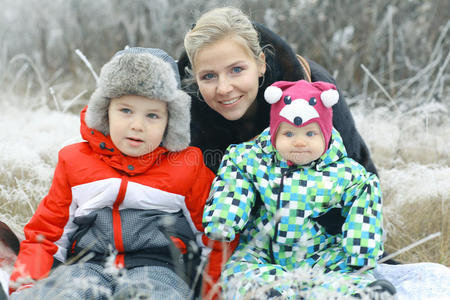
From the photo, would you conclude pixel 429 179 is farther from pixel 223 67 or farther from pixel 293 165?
pixel 223 67

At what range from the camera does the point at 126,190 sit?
223 centimetres

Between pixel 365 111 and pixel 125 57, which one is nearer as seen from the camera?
pixel 125 57

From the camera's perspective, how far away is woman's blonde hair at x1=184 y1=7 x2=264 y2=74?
2438 millimetres

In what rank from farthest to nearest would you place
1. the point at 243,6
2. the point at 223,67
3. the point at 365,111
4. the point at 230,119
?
the point at 243,6 → the point at 365,111 → the point at 230,119 → the point at 223,67

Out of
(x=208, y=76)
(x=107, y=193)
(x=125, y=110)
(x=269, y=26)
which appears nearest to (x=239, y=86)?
(x=208, y=76)

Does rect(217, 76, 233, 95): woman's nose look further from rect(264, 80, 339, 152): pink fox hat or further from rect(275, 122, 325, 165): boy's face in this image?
rect(275, 122, 325, 165): boy's face

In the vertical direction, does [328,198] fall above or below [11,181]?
above

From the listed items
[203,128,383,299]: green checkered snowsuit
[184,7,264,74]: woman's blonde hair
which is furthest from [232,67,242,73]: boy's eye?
Answer: [203,128,383,299]: green checkered snowsuit

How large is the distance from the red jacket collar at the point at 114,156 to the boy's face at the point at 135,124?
4cm

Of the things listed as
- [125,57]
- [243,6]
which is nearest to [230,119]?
[125,57]

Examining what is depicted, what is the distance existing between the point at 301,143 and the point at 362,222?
0.44m

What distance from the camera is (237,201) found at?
2.25 meters

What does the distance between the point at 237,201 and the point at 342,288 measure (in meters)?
0.59

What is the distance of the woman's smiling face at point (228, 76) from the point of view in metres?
2.44
